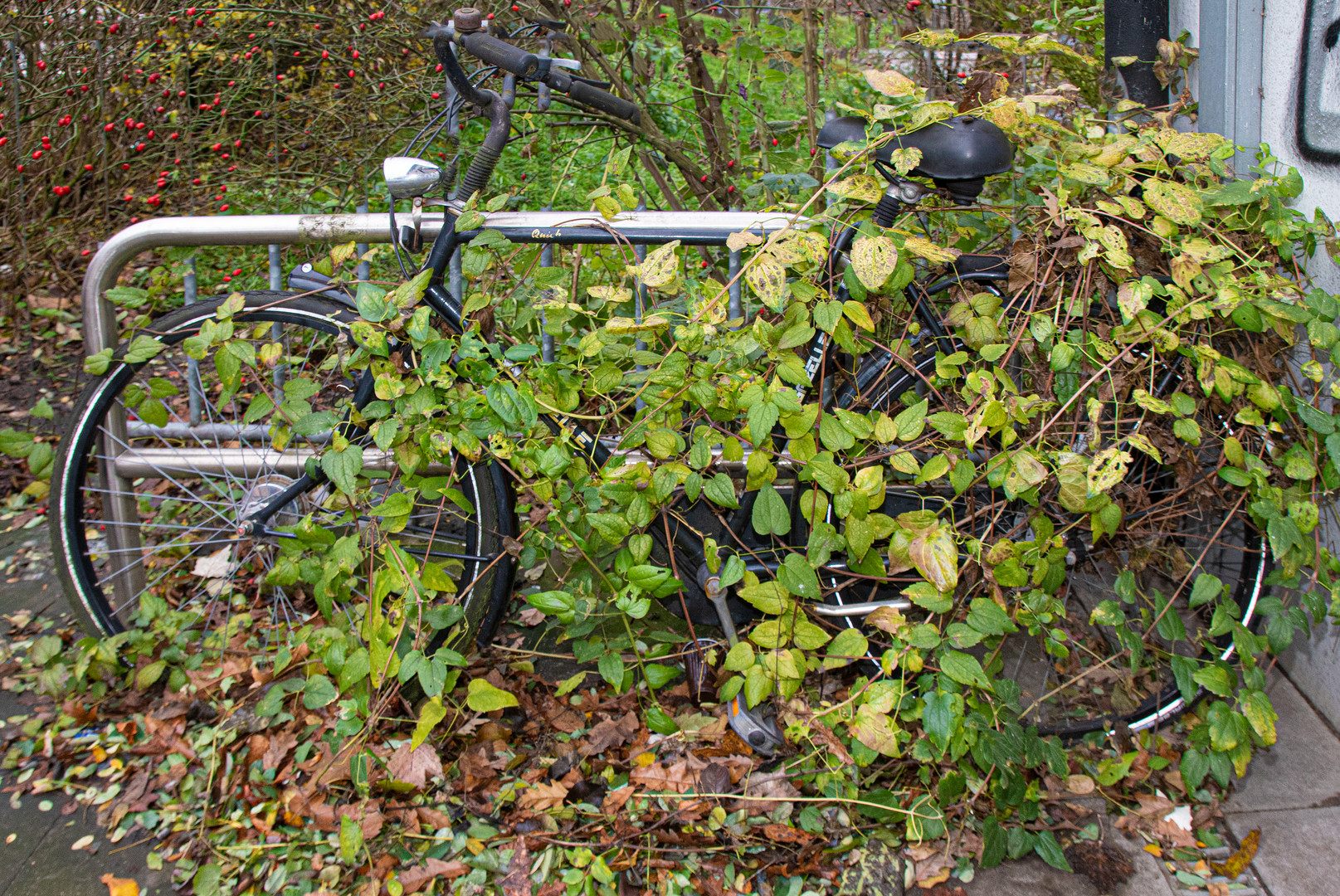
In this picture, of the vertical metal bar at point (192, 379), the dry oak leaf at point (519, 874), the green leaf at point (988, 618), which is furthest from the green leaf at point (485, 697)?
the vertical metal bar at point (192, 379)

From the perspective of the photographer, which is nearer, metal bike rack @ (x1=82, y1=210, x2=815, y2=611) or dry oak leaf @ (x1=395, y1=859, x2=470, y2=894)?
dry oak leaf @ (x1=395, y1=859, x2=470, y2=894)

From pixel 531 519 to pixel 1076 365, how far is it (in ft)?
4.63

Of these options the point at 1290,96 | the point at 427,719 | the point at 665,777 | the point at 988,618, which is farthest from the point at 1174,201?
the point at 427,719

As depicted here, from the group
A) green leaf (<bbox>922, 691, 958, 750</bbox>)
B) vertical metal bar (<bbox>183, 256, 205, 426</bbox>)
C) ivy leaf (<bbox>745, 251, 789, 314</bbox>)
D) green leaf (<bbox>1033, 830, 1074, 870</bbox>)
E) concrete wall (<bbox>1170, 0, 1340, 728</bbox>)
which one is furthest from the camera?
vertical metal bar (<bbox>183, 256, 205, 426</bbox>)

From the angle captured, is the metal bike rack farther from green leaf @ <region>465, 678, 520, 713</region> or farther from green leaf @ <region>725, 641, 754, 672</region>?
green leaf @ <region>725, 641, 754, 672</region>

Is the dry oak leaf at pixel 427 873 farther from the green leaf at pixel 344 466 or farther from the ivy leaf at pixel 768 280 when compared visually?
the ivy leaf at pixel 768 280

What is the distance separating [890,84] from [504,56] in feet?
3.04

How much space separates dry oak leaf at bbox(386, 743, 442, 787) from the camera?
8.18 ft

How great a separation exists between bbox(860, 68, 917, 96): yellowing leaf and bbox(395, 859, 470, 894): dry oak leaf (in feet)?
7.00

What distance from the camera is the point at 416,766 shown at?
8.25 ft

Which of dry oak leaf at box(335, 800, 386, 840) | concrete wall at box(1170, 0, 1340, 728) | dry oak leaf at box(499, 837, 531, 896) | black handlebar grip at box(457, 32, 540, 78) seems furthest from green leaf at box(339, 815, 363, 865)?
concrete wall at box(1170, 0, 1340, 728)

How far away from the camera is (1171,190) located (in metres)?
2.16

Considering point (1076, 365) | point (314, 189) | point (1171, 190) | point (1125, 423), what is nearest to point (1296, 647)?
point (1125, 423)

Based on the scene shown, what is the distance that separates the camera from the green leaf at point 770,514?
7.54 feet
